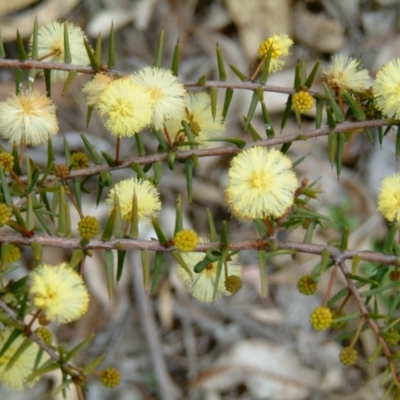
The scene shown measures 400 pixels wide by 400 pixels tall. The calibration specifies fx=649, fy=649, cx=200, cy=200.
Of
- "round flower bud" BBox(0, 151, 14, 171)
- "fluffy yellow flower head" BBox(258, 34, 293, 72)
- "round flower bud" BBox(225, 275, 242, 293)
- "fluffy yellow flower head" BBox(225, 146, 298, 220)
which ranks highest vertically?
"fluffy yellow flower head" BBox(258, 34, 293, 72)

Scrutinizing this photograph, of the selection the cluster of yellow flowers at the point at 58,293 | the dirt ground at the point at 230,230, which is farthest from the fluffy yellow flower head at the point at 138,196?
the dirt ground at the point at 230,230

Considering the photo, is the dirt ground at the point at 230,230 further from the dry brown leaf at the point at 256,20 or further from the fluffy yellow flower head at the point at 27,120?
the fluffy yellow flower head at the point at 27,120

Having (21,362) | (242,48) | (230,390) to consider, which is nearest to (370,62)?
(242,48)

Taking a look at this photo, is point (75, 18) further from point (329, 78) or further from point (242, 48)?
point (329, 78)

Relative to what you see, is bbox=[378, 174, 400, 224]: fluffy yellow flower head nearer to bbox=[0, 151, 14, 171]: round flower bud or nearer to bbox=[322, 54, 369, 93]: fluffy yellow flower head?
bbox=[322, 54, 369, 93]: fluffy yellow flower head

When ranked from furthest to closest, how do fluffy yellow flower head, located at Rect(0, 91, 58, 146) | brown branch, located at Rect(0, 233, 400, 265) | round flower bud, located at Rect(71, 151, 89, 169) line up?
1. round flower bud, located at Rect(71, 151, 89, 169)
2. fluffy yellow flower head, located at Rect(0, 91, 58, 146)
3. brown branch, located at Rect(0, 233, 400, 265)

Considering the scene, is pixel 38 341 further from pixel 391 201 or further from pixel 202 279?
pixel 391 201

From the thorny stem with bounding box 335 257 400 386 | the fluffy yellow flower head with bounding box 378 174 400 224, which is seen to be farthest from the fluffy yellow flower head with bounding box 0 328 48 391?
the fluffy yellow flower head with bounding box 378 174 400 224
